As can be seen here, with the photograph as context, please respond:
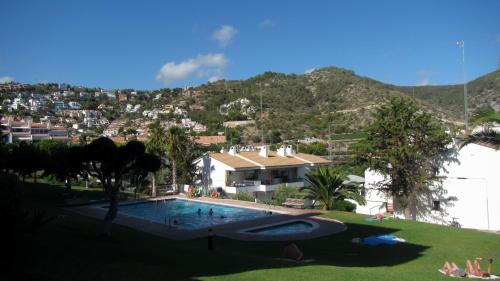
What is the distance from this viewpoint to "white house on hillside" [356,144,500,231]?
82.9 ft

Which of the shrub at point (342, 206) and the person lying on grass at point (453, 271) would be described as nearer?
the person lying on grass at point (453, 271)

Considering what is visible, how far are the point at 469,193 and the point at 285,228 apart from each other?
1192cm

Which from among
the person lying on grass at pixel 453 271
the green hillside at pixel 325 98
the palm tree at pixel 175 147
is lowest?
the person lying on grass at pixel 453 271

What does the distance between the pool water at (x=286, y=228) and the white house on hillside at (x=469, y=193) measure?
9168mm

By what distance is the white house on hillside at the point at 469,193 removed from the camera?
2528 cm

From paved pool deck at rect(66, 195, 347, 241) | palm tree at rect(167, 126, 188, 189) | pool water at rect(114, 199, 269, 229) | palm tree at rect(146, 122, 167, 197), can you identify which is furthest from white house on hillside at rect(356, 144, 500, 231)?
palm tree at rect(146, 122, 167, 197)

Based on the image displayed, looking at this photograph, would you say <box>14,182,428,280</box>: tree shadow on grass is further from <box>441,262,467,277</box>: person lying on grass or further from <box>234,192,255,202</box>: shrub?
<box>234,192,255,202</box>: shrub

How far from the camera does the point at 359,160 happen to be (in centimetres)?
2805

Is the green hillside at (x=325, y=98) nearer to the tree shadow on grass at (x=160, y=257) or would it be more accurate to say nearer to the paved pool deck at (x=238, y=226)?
the paved pool deck at (x=238, y=226)

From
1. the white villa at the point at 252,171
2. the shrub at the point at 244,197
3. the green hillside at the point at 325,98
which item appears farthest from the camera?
the green hillside at the point at 325,98

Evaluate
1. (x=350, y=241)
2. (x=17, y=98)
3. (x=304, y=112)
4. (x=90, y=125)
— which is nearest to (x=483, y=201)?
(x=350, y=241)

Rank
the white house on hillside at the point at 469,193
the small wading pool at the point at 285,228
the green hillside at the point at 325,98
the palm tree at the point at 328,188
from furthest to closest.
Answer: the green hillside at the point at 325,98, the palm tree at the point at 328,188, the white house on hillside at the point at 469,193, the small wading pool at the point at 285,228

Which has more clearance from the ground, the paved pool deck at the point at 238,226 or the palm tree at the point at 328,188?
the palm tree at the point at 328,188

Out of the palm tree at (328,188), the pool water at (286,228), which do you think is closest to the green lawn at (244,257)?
the pool water at (286,228)
